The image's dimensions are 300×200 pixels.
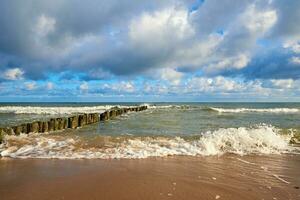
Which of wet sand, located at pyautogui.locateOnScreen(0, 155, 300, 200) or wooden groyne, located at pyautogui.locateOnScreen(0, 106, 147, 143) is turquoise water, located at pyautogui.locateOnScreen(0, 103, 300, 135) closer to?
wooden groyne, located at pyautogui.locateOnScreen(0, 106, 147, 143)

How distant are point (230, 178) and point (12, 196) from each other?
382cm

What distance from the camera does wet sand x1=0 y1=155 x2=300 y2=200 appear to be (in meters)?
4.88

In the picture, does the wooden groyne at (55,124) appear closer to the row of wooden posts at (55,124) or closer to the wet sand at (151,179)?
the row of wooden posts at (55,124)

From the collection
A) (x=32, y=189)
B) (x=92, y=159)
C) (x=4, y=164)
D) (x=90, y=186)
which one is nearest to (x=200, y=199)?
(x=90, y=186)

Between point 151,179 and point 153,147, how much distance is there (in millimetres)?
3595

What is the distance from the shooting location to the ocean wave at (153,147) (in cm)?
830

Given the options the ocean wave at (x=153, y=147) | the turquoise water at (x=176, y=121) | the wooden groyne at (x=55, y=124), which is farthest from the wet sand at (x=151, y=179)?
the turquoise water at (x=176, y=121)

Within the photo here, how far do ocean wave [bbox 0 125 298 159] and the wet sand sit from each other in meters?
0.70

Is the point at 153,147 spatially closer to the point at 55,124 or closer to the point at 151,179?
the point at 151,179

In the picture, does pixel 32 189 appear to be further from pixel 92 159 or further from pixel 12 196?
pixel 92 159

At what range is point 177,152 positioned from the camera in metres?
8.67

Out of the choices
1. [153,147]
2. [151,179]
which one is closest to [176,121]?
[153,147]

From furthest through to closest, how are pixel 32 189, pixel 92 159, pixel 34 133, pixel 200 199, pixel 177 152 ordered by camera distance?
1. pixel 34 133
2. pixel 177 152
3. pixel 92 159
4. pixel 32 189
5. pixel 200 199

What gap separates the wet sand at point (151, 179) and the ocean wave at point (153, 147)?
70 centimetres
